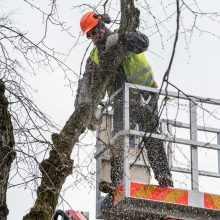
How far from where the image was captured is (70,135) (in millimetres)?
7301

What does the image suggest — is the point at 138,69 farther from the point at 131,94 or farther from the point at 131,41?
the point at 131,41

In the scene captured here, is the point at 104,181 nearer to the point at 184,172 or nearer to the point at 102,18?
the point at 184,172

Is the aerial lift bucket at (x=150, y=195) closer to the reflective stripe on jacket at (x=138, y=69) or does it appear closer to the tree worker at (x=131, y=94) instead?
the tree worker at (x=131, y=94)

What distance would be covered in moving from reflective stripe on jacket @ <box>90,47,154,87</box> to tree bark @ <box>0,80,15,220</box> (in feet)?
8.94

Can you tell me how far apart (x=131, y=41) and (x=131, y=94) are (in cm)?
75

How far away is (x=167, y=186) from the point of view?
8258mm

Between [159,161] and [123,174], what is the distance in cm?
61

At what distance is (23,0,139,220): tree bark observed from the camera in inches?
258

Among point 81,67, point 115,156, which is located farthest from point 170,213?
point 81,67

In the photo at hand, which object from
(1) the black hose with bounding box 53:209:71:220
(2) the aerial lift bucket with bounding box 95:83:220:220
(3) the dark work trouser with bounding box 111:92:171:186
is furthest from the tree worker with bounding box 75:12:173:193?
(1) the black hose with bounding box 53:209:71:220

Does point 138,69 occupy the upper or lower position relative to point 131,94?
upper

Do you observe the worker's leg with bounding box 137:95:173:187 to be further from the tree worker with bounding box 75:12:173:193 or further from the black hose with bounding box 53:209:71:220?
the black hose with bounding box 53:209:71:220

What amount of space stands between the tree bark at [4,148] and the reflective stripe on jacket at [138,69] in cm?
272

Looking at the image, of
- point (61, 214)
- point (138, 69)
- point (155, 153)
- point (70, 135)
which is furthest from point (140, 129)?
point (61, 214)
